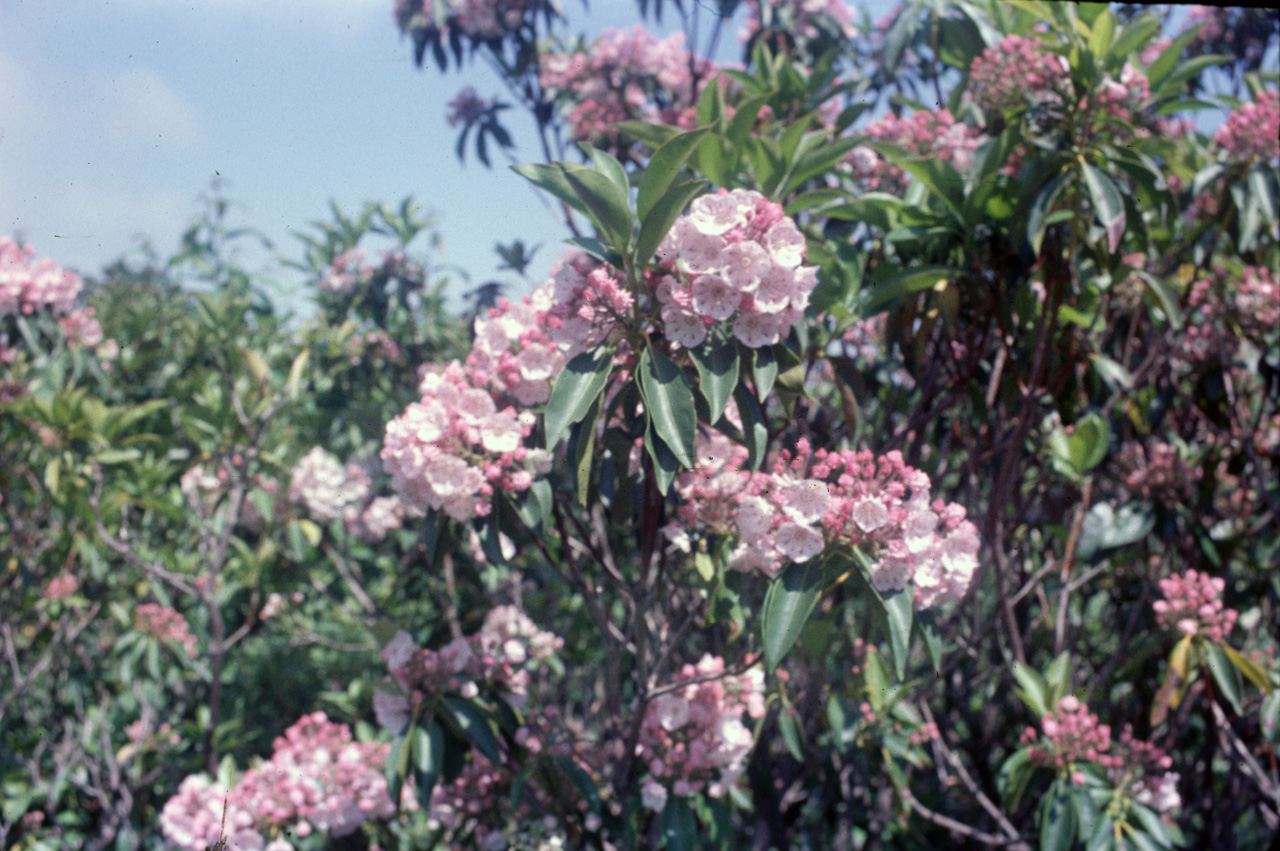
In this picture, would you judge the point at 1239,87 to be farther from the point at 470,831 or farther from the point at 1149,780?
the point at 470,831

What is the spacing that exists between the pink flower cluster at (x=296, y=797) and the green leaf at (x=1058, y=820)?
160 centimetres

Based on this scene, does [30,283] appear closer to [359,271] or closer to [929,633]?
[359,271]

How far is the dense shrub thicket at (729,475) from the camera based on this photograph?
56.8 inches

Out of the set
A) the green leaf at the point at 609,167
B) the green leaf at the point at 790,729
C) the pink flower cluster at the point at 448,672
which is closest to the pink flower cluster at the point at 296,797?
the pink flower cluster at the point at 448,672

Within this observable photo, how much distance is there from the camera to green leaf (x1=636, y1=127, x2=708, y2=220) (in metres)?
1.32

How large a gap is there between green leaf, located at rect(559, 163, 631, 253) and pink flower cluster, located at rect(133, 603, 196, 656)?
2.45 m

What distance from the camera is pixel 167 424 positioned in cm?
366

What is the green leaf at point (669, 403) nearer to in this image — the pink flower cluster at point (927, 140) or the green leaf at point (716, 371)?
the green leaf at point (716, 371)

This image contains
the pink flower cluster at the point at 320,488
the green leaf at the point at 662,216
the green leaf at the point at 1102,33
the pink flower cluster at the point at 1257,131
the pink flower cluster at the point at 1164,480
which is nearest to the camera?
the green leaf at the point at 662,216

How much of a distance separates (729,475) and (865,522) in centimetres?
30

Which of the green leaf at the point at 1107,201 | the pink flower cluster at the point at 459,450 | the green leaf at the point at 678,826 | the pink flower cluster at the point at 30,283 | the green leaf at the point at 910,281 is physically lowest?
the green leaf at the point at 678,826

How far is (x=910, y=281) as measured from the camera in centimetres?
190

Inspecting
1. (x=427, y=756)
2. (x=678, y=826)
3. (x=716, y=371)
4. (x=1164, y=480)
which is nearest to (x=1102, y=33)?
(x=1164, y=480)

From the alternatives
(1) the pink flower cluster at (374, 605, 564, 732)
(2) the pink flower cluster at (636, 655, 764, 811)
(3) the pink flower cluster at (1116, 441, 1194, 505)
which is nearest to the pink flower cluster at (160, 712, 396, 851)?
(1) the pink flower cluster at (374, 605, 564, 732)
